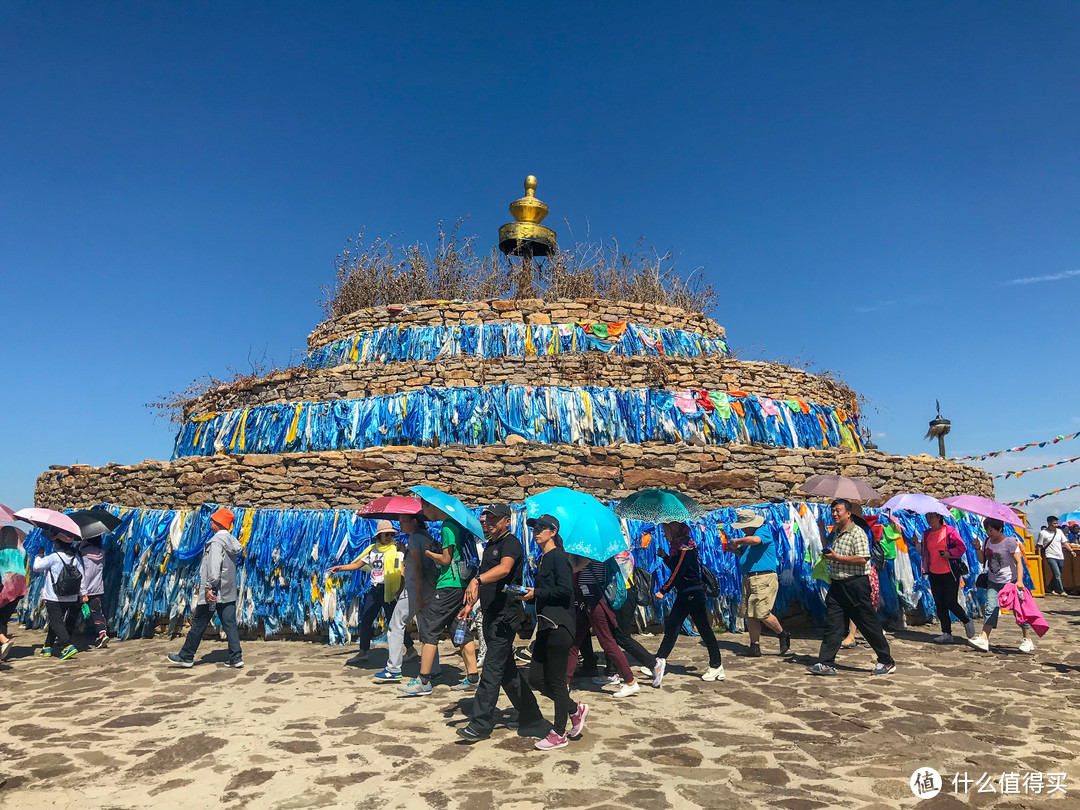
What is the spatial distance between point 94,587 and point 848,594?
8.51m

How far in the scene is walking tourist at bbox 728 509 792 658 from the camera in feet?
24.0

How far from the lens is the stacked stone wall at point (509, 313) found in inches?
522

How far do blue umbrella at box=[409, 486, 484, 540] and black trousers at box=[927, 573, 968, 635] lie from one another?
19.4 feet

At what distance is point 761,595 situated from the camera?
7336 mm

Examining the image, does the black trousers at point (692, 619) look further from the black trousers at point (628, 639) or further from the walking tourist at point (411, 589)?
the walking tourist at point (411, 589)

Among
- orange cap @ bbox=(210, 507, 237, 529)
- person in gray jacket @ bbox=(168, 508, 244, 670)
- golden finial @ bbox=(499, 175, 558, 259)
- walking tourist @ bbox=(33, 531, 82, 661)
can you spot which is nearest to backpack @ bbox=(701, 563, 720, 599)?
person in gray jacket @ bbox=(168, 508, 244, 670)

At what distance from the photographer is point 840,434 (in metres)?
12.6

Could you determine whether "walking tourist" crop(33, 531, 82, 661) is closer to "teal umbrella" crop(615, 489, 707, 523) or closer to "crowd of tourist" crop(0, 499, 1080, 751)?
"crowd of tourist" crop(0, 499, 1080, 751)

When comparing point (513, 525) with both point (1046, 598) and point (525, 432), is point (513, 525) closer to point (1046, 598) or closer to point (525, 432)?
point (525, 432)

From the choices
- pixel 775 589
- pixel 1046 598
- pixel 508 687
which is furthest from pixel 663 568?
pixel 1046 598

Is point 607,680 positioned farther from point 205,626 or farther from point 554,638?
point 205,626

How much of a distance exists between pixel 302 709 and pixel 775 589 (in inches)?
194

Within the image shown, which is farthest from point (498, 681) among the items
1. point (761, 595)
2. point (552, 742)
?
point (761, 595)

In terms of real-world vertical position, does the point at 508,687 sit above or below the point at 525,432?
below
